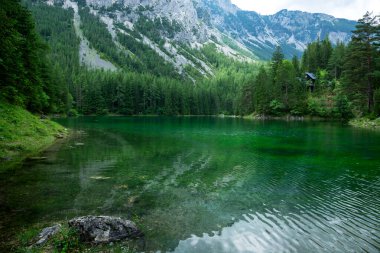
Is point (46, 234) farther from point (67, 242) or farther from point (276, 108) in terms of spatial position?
point (276, 108)

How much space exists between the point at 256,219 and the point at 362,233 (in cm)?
460

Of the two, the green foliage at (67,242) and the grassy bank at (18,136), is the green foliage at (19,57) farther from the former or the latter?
the green foliage at (67,242)

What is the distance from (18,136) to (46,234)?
24.9 metres

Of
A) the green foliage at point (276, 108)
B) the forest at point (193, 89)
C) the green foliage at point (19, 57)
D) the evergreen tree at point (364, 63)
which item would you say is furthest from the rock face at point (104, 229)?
the green foliage at point (276, 108)

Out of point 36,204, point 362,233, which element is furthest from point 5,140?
point 362,233

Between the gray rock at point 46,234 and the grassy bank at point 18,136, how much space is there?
554 inches

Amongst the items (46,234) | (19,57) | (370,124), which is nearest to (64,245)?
(46,234)

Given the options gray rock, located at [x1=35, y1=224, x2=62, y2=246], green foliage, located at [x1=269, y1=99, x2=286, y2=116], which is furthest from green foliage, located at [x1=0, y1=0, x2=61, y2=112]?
green foliage, located at [x1=269, y1=99, x2=286, y2=116]

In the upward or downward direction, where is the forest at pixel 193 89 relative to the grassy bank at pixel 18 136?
upward

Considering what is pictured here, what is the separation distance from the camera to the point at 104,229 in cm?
1136

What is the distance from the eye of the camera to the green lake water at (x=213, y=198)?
12.0 metres

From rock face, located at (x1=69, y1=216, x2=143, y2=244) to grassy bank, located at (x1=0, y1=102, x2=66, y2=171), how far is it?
49.4 ft

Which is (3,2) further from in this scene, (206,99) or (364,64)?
(206,99)

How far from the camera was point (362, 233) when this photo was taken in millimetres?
12438
